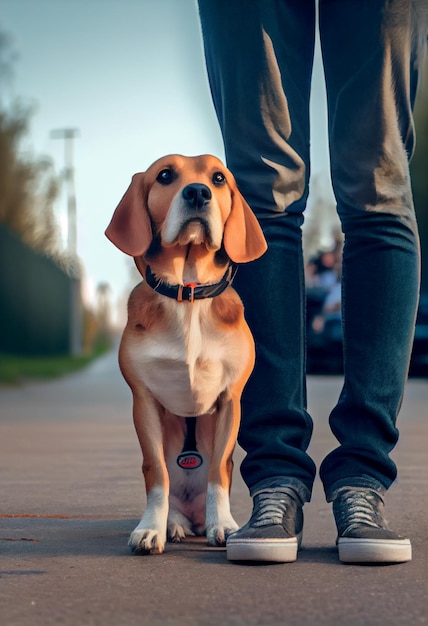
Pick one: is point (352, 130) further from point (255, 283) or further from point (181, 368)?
point (181, 368)

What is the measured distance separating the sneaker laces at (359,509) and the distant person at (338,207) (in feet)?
0.04

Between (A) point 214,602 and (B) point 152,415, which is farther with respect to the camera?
(B) point 152,415

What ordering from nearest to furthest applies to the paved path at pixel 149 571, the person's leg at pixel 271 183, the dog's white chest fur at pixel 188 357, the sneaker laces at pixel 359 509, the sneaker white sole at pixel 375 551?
the paved path at pixel 149 571, the sneaker white sole at pixel 375 551, the sneaker laces at pixel 359 509, the dog's white chest fur at pixel 188 357, the person's leg at pixel 271 183

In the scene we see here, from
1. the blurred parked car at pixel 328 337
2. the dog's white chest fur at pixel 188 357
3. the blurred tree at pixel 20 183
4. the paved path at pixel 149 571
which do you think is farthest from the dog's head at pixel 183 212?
the blurred tree at pixel 20 183

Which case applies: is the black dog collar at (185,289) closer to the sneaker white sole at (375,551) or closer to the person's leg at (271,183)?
the person's leg at (271,183)

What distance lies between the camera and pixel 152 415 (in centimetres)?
299

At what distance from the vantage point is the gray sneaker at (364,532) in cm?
269

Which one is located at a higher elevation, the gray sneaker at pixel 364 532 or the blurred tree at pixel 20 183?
the gray sneaker at pixel 364 532

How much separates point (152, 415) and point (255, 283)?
0.46 m

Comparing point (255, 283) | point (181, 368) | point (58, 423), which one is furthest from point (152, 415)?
point (58, 423)

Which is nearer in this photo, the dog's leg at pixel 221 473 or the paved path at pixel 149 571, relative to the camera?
the paved path at pixel 149 571

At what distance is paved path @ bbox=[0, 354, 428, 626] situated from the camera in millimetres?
2156

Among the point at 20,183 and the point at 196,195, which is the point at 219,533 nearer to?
the point at 196,195

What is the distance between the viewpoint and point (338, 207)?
310 cm
